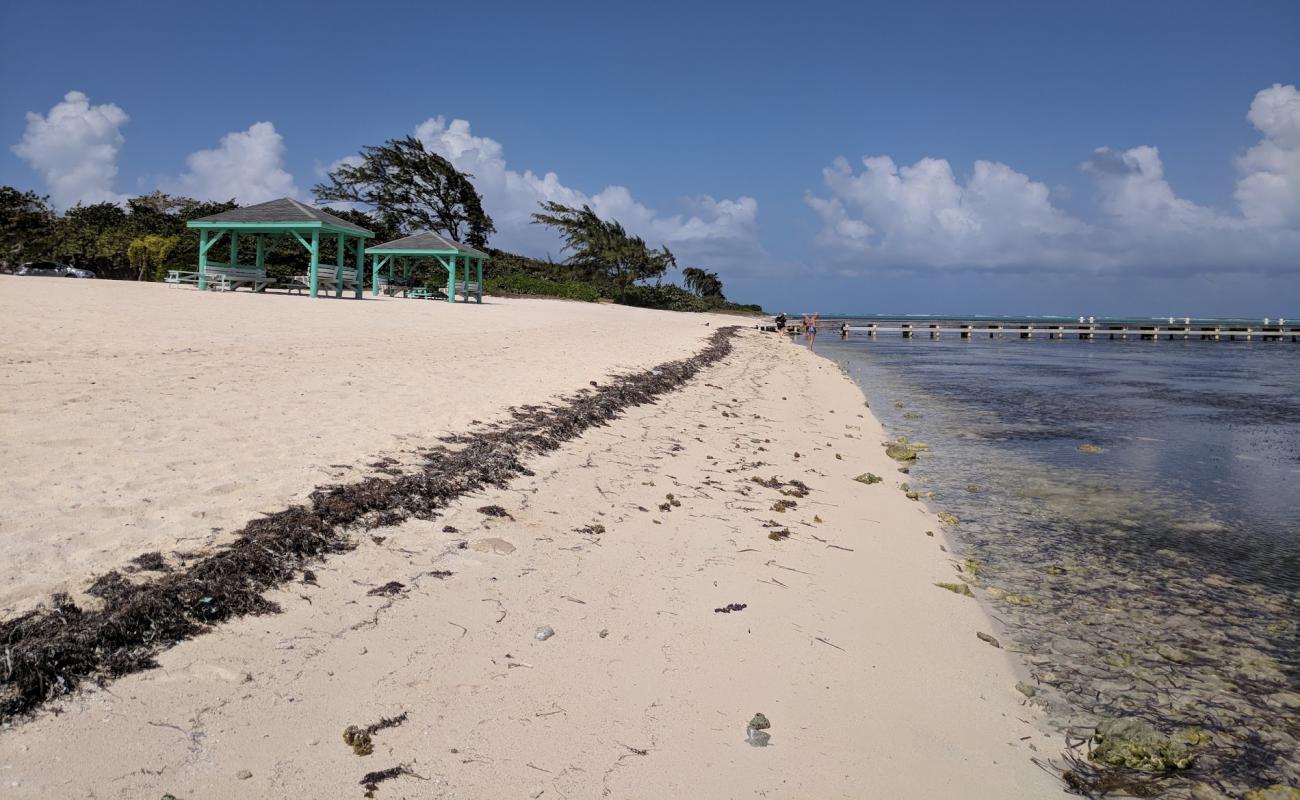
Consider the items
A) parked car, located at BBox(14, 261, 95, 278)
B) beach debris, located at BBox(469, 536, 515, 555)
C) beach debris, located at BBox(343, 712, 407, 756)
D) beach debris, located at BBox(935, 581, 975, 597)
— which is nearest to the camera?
beach debris, located at BBox(343, 712, 407, 756)

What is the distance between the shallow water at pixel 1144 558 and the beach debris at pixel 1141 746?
0.06m

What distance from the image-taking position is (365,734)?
2.53 meters

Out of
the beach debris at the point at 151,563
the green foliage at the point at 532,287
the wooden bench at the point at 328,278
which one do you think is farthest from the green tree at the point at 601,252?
the beach debris at the point at 151,563

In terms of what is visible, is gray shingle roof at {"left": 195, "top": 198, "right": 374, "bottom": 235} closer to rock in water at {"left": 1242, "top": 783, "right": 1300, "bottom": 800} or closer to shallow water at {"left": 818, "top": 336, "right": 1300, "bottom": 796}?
shallow water at {"left": 818, "top": 336, "right": 1300, "bottom": 796}

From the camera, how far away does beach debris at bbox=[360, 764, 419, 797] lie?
2291 mm

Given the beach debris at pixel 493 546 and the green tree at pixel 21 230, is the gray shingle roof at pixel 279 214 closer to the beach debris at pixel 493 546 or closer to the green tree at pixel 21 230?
the green tree at pixel 21 230

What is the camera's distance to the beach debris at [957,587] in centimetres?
458

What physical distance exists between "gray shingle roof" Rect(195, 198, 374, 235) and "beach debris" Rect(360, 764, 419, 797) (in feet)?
76.3

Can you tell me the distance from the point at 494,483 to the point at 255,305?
47.6 feet

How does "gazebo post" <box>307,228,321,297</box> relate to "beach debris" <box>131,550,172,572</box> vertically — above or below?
above

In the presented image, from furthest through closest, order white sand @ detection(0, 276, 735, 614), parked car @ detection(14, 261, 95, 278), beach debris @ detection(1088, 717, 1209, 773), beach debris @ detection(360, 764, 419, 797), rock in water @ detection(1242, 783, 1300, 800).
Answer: parked car @ detection(14, 261, 95, 278), white sand @ detection(0, 276, 735, 614), beach debris @ detection(1088, 717, 1209, 773), rock in water @ detection(1242, 783, 1300, 800), beach debris @ detection(360, 764, 419, 797)

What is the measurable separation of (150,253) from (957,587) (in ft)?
105

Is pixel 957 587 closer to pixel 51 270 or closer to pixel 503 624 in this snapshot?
pixel 503 624

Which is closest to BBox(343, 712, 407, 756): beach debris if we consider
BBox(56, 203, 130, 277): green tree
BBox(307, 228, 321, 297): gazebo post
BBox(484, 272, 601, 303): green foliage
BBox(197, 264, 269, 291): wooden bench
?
BBox(307, 228, 321, 297): gazebo post
